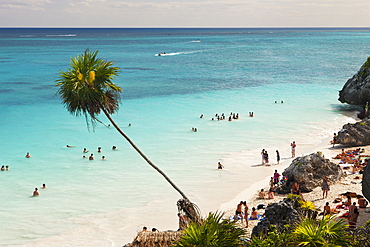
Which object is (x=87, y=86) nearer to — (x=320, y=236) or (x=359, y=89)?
(x=320, y=236)

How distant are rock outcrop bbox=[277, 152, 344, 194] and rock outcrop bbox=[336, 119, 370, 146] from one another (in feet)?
25.3

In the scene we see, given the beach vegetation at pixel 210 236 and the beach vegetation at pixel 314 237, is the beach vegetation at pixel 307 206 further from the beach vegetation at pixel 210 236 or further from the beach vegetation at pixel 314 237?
the beach vegetation at pixel 210 236

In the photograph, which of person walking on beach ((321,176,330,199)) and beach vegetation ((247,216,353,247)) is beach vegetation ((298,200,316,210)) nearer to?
beach vegetation ((247,216,353,247))

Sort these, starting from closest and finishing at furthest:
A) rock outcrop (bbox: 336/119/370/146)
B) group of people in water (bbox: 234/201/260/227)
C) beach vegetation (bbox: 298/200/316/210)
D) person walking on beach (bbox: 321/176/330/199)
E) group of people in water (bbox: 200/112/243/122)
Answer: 1. beach vegetation (bbox: 298/200/316/210)
2. group of people in water (bbox: 234/201/260/227)
3. person walking on beach (bbox: 321/176/330/199)
4. rock outcrop (bbox: 336/119/370/146)
5. group of people in water (bbox: 200/112/243/122)

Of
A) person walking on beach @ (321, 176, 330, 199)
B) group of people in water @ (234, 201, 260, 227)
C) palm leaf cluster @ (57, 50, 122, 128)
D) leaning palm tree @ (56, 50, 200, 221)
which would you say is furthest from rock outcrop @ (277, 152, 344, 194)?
palm leaf cluster @ (57, 50, 122, 128)

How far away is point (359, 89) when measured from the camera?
42594mm

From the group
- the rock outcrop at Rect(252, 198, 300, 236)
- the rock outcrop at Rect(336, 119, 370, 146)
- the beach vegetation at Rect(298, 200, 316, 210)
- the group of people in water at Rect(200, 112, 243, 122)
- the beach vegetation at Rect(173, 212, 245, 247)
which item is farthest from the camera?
the group of people in water at Rect(200, 112, 243, 122)

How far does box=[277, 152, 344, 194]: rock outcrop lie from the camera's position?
23.2 metres

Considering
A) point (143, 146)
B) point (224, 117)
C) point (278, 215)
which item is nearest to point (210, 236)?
point (278, 215)

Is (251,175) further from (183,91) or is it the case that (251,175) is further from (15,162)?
(183,91)

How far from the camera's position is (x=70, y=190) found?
2584cm

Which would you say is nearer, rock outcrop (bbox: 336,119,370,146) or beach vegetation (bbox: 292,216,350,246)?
beach vegetation (bbox: 292,216,350,246)

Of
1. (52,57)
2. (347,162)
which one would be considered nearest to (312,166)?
(347,162)

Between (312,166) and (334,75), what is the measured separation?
175ft
